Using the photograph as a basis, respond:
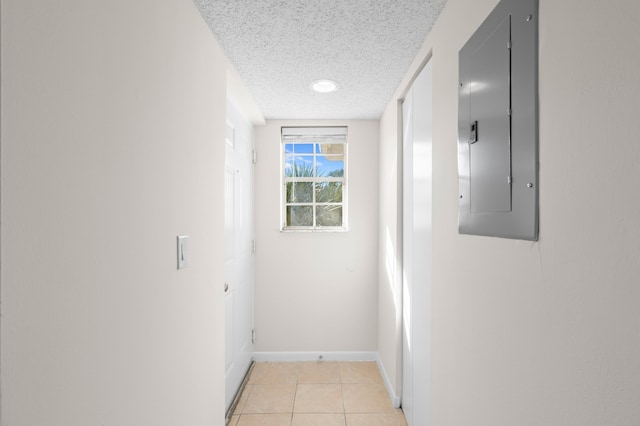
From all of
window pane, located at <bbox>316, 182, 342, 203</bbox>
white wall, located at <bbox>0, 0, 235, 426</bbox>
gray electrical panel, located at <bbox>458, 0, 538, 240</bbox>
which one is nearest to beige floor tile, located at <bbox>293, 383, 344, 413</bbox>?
white wall, located at <bbox>0, 0, 235, 426</bbox>

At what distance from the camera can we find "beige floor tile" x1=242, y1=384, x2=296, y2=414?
7.99 feet

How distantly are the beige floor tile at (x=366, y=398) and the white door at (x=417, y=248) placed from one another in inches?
6.8

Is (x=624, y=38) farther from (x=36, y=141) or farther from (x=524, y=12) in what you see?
(x=36, y=141)

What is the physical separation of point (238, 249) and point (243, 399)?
111 cm

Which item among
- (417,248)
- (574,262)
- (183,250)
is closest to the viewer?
(574,262)

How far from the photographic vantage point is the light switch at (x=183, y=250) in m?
1.29

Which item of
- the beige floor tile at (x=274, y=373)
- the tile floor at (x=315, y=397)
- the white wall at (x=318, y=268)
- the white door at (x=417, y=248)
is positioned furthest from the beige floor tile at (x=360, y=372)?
the white door at (x=417, y=248)

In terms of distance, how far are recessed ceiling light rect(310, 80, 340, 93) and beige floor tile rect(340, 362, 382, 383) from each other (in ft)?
7.55

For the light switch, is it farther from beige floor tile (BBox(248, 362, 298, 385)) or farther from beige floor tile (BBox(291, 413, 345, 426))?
beige floor tile (BBox(248, 362, 298, 385))

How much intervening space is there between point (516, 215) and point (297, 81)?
1802 mm

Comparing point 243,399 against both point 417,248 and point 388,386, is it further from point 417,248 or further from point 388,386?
point 417,248

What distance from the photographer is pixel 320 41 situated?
5.88 ft

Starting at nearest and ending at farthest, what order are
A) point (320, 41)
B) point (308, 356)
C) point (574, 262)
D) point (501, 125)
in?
1. point (574, 262)
2. point (501, 125)
3. point (320, 41)
4. point (308, 356)

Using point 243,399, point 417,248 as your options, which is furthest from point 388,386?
point 417,248
